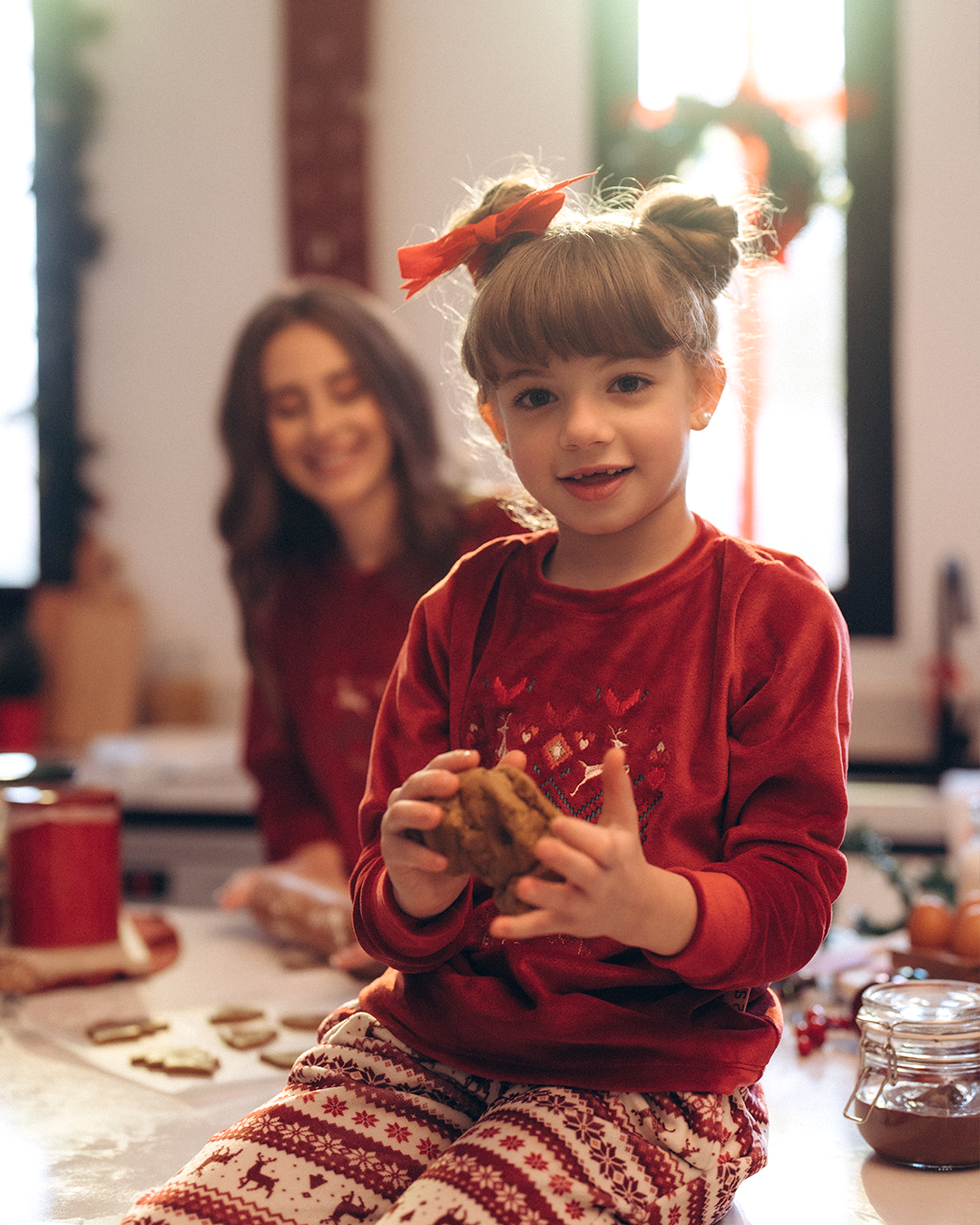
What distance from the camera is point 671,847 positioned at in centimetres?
74

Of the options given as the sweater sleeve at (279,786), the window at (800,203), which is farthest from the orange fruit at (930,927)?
the window at (800,203)

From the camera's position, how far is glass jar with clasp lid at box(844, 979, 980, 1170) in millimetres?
822

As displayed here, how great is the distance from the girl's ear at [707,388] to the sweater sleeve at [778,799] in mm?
108

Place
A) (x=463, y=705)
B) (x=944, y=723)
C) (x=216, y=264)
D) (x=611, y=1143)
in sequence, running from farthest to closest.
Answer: (x=216, y=264) < (x=944, y=723) < (x=463, y=705) < (x=611, y=1143)

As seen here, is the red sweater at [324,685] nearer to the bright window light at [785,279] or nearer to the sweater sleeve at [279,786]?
the sweater sleeve at [279,786]

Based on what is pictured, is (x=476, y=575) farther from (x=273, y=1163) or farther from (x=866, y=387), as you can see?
(x=866, y=387)

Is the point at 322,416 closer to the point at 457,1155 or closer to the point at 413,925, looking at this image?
the point at 413,925

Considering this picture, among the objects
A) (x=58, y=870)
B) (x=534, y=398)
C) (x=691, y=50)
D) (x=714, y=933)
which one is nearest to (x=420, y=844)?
(x=714, y=933)

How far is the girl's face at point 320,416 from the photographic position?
1640 millimetres

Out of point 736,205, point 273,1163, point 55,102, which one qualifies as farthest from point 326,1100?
point 55,102

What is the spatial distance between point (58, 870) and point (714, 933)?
83cm

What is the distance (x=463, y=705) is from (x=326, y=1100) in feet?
0.82

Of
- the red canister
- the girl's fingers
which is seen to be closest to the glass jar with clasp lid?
the girl's fingers

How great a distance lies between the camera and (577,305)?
73cm
